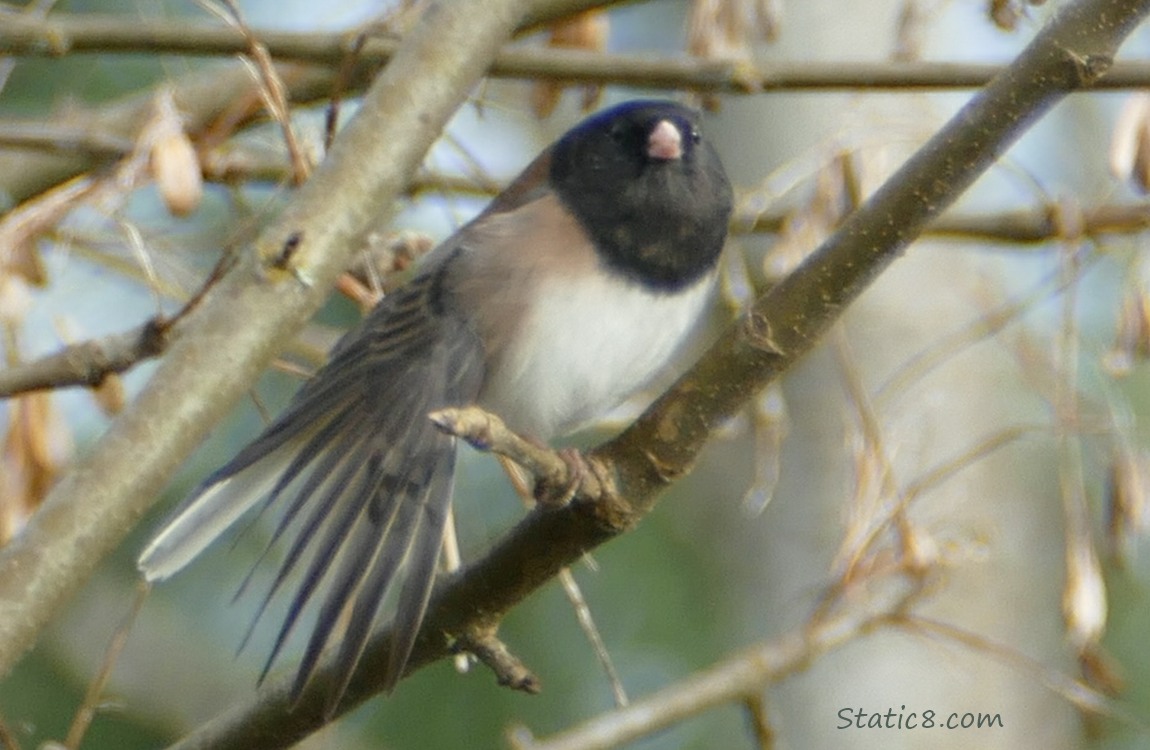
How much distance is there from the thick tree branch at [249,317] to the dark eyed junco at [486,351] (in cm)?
17

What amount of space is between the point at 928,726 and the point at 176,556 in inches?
68.8

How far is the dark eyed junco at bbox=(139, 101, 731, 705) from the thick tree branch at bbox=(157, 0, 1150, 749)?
70 millimetres

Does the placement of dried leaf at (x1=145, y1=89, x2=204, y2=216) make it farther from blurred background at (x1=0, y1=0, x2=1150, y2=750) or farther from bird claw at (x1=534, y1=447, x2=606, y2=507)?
bird claw at (x1=534, y1=447, x2=606, y2=507)

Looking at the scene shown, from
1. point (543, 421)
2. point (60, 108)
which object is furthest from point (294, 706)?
point (60, 108)

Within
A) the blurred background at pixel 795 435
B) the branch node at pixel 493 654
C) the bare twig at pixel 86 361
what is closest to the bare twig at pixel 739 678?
the blurred background at pixel 795 435

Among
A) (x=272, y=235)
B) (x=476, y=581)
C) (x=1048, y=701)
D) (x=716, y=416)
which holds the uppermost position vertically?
(x=272, y=235)

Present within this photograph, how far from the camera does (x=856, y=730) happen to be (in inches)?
113

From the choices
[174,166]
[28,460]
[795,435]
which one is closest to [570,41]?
[174,166]

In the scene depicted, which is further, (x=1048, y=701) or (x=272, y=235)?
(x=1048, y=701)

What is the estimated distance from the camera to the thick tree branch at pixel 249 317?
1.23 meters

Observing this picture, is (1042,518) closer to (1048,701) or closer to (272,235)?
(1048,701)

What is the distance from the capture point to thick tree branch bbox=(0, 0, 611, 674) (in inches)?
48.3

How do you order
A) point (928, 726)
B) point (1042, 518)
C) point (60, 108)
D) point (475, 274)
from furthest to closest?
point (1042, 518)
point (928, 726)
point (60, 108)
point (475, 274)

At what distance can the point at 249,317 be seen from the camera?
1.38 meters
